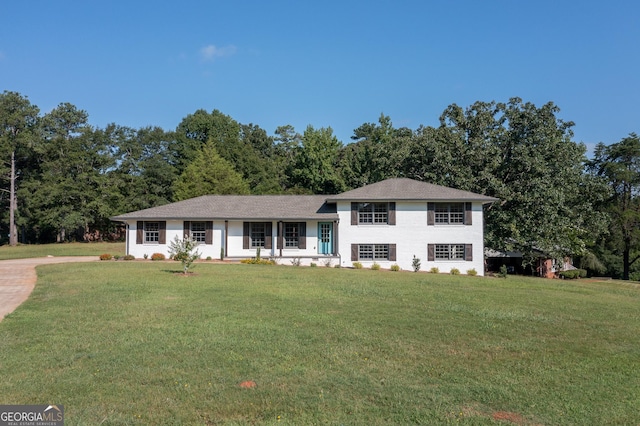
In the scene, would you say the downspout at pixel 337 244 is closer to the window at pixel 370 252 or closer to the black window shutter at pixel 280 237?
the window at pixel 370 252

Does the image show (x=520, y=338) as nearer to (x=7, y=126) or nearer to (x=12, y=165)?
(x=12, y=165)

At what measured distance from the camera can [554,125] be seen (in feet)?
104

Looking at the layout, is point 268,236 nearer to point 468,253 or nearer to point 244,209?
point 244,209

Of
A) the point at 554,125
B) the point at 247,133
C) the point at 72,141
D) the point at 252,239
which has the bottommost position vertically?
the point at 252,239

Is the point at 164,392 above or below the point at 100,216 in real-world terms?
below

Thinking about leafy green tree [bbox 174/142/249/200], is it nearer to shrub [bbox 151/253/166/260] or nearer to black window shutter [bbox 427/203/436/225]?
shrub [bbox 151/253/166/260]

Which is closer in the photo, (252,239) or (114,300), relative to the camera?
(114,300)

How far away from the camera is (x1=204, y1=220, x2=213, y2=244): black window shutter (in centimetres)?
2808

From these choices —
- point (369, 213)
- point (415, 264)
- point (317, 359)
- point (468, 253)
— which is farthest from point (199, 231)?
point (317, 359)

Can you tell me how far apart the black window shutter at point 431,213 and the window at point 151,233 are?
16886 mm

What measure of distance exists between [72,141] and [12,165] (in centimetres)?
638

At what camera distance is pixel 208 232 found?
28141mm

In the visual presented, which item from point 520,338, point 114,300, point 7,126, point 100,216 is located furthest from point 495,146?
point 7,126

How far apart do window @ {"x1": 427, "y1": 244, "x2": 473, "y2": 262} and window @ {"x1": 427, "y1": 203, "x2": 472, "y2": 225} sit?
1.38 meters
